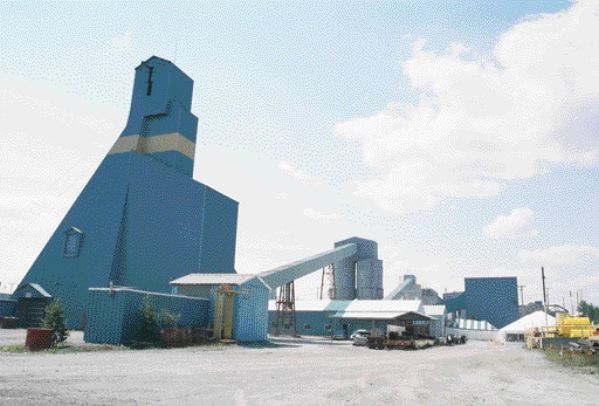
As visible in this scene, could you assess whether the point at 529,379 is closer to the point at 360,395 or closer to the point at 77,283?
the point at 360,395

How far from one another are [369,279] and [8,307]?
142 feet

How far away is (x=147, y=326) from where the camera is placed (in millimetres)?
23844

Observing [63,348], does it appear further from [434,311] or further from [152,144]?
[434,311]

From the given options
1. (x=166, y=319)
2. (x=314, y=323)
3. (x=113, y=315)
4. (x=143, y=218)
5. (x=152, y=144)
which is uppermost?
(x=152, y=144)

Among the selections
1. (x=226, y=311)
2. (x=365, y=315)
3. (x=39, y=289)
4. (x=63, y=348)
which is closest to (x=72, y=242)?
(x=39, y=289)

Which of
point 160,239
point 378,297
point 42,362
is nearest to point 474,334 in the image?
point 378,297

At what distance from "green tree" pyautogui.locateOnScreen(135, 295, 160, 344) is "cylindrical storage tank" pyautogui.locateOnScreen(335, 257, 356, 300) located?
4202 cm

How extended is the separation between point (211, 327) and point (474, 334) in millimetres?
49390

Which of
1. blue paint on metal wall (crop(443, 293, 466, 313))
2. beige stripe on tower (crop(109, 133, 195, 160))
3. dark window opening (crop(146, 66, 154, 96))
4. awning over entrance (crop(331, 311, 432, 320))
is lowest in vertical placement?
awning over entrance (crop(331, 311, 432, 320))

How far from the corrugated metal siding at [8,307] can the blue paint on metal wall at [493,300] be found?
211 feet

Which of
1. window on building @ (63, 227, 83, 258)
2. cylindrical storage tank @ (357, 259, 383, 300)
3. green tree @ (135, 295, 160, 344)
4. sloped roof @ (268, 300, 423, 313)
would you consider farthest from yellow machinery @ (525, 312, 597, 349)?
window on building @ (63, 227, 83, 258)

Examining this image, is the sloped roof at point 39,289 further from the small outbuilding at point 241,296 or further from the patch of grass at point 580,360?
the patch of grass at point 580,360

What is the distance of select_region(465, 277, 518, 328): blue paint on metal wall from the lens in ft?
234

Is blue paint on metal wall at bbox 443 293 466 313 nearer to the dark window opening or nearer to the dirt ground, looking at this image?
the dark window opening
